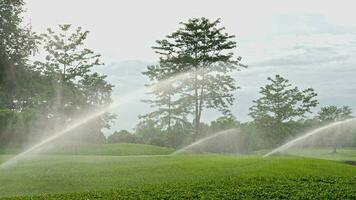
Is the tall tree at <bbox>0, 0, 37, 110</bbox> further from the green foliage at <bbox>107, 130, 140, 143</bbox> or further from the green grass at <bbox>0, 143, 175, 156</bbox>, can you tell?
the green foliage at <bbox>107, 130, 140, 143</bbox>

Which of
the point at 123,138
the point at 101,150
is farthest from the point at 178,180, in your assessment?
the point at 123,138

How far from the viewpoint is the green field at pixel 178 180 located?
16.7 m

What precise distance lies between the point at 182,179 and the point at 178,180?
289mm

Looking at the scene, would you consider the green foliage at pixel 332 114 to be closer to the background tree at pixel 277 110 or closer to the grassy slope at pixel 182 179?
the background tree at pixel 277 110

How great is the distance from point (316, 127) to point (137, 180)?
56.4 metres

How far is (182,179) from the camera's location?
2003cm

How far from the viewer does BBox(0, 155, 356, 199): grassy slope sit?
1684 cm

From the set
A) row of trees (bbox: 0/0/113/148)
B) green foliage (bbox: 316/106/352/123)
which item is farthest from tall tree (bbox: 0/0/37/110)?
green foliage (bbox: 316/106/352/123)

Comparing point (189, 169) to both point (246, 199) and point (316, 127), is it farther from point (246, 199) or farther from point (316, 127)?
point (316, 127)

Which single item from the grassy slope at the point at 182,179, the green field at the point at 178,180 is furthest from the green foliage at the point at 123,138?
the grassy slope at the point at 182,179

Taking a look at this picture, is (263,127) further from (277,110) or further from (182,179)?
(182,179)

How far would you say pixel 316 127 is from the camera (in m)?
71.4

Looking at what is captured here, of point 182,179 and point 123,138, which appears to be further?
point 123,138

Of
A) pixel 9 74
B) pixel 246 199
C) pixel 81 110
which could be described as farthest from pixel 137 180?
pixel 81 110
